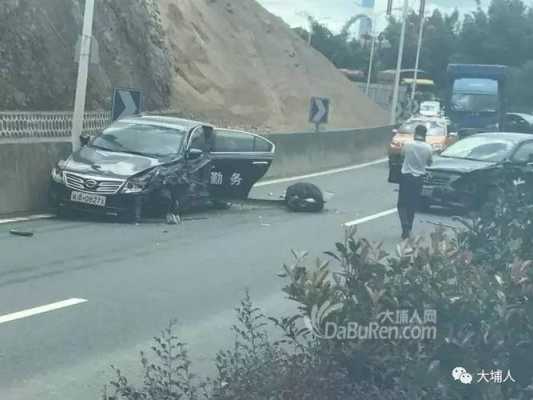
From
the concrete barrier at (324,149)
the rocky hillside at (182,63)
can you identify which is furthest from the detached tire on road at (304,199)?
the rocky hillside at (182,63)

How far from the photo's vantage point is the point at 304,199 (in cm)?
1802

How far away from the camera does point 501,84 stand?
136 feet

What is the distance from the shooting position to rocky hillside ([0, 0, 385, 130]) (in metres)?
27.3

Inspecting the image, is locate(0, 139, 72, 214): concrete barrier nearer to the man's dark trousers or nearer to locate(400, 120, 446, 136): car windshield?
the man's dark trousers

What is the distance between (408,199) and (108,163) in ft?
14.6

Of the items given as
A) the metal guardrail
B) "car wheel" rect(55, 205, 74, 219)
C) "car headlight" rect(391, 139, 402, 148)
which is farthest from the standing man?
"car headlight" rect(391, 139, 402, 148)

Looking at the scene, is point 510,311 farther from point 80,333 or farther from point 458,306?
point 80,333

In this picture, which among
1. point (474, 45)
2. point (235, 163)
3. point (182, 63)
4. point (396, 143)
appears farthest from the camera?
point (474, 45)

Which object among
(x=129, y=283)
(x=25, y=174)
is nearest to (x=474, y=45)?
(x=25, y=174)

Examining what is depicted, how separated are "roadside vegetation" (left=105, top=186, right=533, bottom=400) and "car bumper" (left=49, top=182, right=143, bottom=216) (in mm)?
9188

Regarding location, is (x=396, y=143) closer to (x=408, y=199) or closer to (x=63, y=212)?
(x=408, y=199)

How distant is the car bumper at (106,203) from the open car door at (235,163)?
8.46ft

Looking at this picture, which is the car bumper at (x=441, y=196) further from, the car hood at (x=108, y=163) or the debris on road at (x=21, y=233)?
the debris on road at (x=21, y=233)

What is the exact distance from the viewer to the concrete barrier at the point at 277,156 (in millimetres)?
15258
